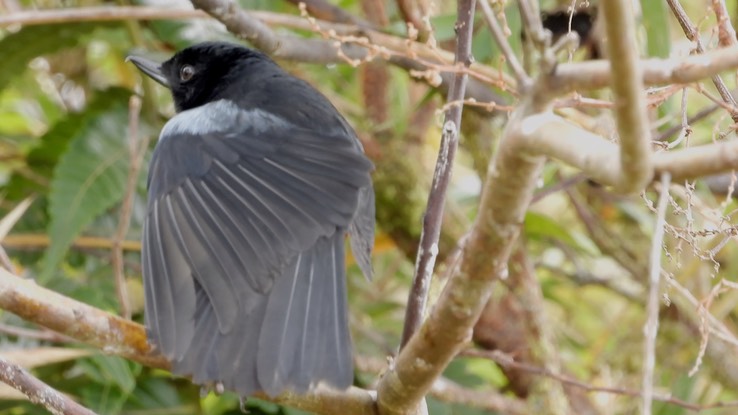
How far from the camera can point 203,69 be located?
3334mm

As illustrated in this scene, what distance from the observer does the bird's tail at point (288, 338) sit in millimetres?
2066

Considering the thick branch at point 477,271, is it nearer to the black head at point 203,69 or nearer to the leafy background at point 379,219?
the leafy background at point 379,219

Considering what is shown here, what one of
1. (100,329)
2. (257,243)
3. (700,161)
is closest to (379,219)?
(257,243)

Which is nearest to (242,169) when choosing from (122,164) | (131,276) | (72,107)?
(122,164)

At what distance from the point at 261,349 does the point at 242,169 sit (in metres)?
0.56

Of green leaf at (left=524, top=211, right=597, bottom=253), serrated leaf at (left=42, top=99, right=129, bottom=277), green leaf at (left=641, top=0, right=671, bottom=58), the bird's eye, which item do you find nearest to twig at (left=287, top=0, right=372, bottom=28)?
the bird's eye

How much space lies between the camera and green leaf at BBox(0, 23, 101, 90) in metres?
3.82

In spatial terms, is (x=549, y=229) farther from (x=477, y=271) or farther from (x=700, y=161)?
(x=700, y=161)

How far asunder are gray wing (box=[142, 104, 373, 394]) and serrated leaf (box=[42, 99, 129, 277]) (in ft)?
2.42

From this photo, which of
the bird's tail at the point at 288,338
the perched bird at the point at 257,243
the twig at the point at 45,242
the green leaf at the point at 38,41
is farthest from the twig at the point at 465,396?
the green leaf at the point at 38,41

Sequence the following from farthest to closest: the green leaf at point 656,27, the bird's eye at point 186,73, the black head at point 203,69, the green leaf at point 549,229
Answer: the green leaf at point 549,229, the bird's eye at point 186,73, the black head at point 203,69, the green leaf at point 656,27

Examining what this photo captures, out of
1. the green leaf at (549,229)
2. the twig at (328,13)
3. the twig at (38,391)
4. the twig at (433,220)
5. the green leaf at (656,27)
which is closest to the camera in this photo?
the twig at (38,391)

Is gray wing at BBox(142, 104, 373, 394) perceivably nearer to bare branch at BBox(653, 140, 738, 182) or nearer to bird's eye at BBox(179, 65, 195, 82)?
bird's eye at BBox(179, 65, 195, 82)

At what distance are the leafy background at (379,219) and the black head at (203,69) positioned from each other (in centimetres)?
36
